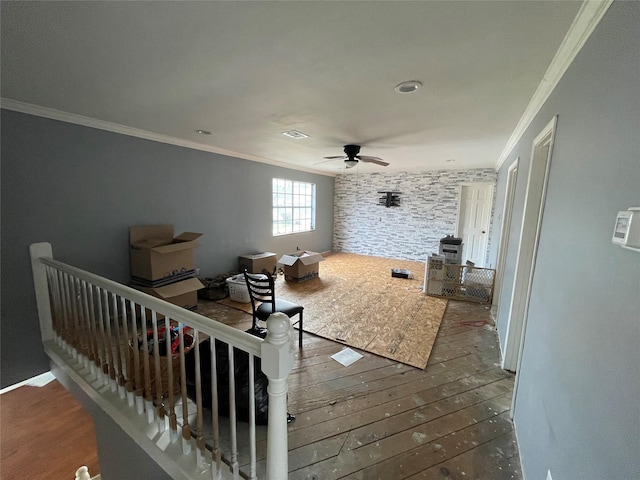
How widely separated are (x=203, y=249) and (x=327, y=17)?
3767 mm

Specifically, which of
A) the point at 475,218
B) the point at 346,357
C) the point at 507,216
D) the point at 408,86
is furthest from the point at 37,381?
the point at 475,218

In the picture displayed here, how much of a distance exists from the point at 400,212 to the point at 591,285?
6.01 meters

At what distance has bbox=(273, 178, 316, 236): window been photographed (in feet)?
19.0

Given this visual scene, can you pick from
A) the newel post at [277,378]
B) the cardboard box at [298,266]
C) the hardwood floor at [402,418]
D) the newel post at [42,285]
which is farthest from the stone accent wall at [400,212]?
the newel post at [42,285]

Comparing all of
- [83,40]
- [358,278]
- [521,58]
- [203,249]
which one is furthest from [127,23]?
[358,278]

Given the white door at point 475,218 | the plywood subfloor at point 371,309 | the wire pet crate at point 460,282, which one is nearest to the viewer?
the plywood subfloor at point 371,309

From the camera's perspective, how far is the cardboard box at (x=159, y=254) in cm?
307

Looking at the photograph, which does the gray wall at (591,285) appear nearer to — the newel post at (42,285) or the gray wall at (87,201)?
the newel post at (42,285)

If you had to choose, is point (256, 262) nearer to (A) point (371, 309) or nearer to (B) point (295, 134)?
(A) point (371, 309)

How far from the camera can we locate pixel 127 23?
123 centimetres

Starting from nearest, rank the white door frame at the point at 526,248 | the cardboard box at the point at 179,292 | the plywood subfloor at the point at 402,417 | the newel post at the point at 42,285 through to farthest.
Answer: the plywood subfloor at the point at 402,417 < the white door frame at the point at 526,248 < the newel post at the point at 42,285 < the cardboard box at the point at 179,292

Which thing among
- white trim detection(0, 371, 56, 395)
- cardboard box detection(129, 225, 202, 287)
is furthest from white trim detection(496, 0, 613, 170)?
white trim detection(0, 371, 56, 395)

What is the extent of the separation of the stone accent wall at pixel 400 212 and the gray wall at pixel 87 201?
375cm

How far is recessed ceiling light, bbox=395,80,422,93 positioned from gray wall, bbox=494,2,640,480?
803 mm
